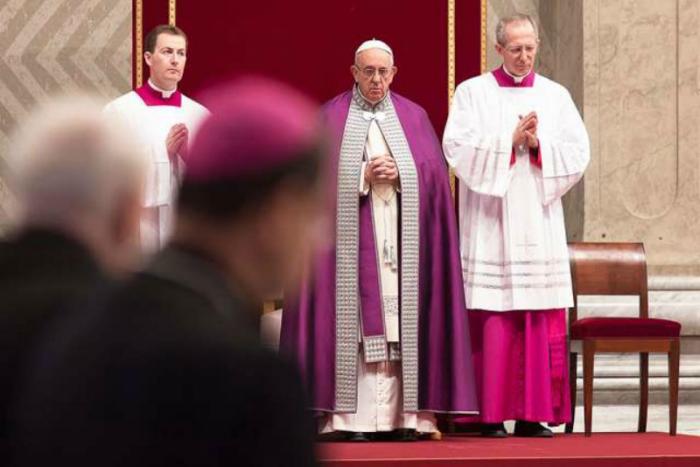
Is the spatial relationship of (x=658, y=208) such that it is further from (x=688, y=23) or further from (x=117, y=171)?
(x=117, y=171)

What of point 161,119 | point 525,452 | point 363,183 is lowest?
point 525,452

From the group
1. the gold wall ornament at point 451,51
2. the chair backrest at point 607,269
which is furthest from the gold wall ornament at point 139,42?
the chair backrest at point 607,269

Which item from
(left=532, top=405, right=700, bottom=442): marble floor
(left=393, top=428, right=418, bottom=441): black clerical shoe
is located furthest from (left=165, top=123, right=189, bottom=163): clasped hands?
(left=532, top=405, right=700, bottom=442): marble floor

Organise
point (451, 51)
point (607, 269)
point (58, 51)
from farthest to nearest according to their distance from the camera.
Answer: point (58, 51) → point (451, 51) → point (607, 269)

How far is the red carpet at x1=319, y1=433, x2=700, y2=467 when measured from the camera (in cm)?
659

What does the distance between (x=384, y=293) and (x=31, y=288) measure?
18.7 feet

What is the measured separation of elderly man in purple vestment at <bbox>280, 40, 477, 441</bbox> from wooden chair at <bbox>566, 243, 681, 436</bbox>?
64 centimetres

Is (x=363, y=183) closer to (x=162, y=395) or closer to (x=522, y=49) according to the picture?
(x=522, y=49)

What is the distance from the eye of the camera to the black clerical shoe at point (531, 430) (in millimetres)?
8070

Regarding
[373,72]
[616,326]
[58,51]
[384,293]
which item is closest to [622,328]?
[616,326]

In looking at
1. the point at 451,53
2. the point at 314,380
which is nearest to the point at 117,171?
the point at 314,380

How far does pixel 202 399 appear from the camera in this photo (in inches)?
62.2

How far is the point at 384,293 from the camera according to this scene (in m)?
7.81

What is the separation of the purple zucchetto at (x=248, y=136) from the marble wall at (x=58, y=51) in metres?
9.15
